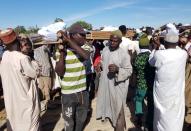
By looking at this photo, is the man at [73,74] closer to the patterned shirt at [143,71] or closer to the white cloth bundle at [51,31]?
the white cloth bundle at [51,31]

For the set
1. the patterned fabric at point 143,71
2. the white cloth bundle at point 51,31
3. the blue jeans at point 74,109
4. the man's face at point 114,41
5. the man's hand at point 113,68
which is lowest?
the blue jeans at point 74,109

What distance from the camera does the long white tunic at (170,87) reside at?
5.15 m

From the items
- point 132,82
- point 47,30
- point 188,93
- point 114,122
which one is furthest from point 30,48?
point 132,82

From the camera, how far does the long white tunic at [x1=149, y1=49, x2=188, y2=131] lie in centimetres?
515

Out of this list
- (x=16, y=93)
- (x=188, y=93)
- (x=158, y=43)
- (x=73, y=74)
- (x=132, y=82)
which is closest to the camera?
(x=16, y=93)

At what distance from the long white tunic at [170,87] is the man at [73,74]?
121cm

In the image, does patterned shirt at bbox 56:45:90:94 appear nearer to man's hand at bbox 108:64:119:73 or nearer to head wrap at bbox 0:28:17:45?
man's hand at bbox 108:64:119:73

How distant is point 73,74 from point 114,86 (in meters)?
0.89

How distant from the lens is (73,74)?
5582 mm

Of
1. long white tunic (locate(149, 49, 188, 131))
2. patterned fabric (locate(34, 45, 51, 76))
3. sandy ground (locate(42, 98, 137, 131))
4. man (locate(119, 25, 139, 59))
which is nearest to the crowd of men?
long white tunic (locate(149, 49, 188, 131))

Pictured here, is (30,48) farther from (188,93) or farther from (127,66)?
(188,93)

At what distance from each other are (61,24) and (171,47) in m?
2.06

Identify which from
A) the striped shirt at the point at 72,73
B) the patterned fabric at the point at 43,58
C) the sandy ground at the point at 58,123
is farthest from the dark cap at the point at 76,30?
the patterned fabric at the point at 43,58

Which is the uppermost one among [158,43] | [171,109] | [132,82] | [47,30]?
[47,30]
